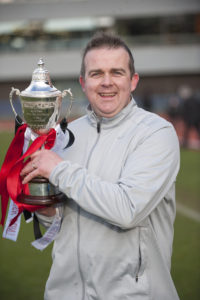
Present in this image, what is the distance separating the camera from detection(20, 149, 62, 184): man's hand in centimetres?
169

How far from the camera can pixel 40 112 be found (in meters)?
1.90

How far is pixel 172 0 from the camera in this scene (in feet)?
Result: 90.1

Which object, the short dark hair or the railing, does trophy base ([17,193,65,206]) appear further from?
the railing

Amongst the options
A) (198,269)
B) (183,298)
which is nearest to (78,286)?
(183,298)

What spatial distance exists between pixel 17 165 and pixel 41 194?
0.17 meters

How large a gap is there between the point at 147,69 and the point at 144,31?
2828 mm

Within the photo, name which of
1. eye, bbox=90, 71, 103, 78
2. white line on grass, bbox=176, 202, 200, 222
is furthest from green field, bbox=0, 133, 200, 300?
eye, bbox=90, 71, 103, 78

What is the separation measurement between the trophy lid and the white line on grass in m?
4.29

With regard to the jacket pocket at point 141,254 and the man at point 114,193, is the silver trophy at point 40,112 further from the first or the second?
the jacket pocket at point 141,254

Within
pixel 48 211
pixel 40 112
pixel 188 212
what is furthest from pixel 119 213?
pixel 188 212

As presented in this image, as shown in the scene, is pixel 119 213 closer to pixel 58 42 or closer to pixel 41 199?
pixel 41 199

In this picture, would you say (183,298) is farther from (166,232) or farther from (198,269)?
(166,232)

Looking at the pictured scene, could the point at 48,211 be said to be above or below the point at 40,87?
below

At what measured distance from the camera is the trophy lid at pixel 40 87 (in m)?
1.87
